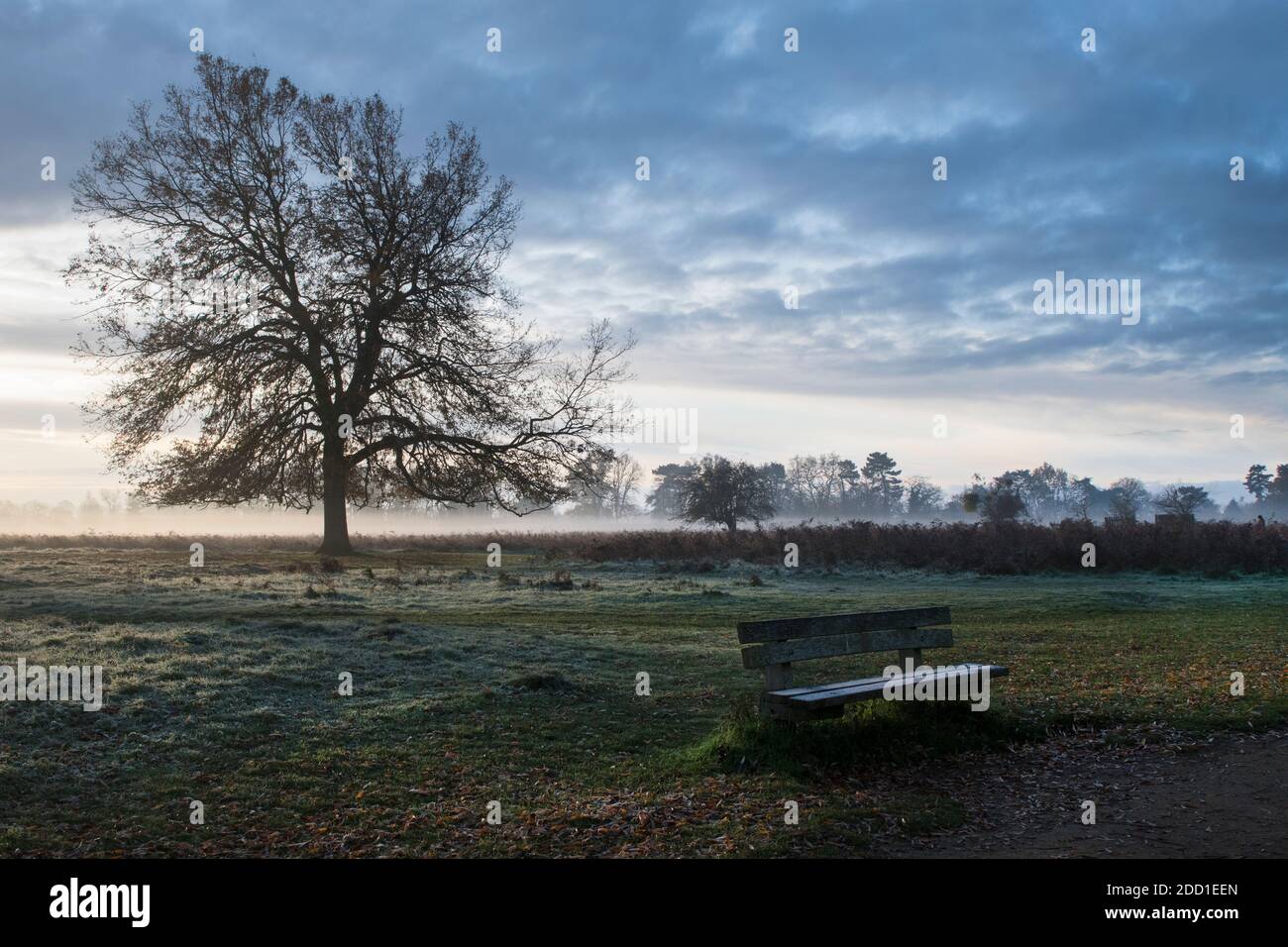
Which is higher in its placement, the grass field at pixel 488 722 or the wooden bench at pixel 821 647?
the wooden bench at pixel 821 647

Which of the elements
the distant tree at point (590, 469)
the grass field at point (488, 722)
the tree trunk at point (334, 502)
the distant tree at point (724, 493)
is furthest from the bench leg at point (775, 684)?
the distant tree at point (724, 493)

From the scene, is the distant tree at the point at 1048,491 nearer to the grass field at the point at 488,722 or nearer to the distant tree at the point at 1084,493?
the distant tree at the point at 1084,493

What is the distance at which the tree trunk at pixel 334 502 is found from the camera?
28.0 m

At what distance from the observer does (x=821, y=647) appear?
27.3 ft

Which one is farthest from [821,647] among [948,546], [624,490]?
[624,490]

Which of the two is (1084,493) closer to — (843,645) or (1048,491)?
(1048,491)

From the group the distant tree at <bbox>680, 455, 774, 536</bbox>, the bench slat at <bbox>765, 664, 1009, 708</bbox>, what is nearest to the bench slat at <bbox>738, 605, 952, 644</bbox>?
the bench slat at <bbox>765, 664, 1009, 708</bbox>

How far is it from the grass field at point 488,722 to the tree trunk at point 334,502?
9876 mm

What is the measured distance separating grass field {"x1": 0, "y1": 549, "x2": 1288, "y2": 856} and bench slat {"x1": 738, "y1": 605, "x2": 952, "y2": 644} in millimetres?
729

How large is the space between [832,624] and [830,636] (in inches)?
4.4

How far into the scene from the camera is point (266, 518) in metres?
85.8

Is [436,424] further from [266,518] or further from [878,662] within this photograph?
[266,518]
